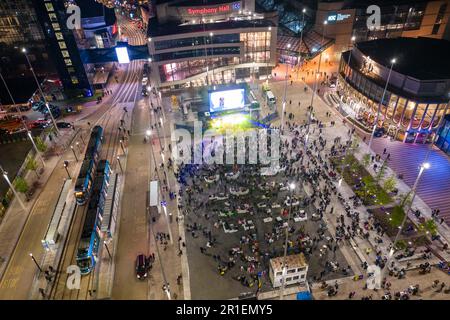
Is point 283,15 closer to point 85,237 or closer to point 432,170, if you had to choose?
point 432,170

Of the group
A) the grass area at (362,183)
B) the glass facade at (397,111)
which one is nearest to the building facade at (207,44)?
the glass facade at (397,111)

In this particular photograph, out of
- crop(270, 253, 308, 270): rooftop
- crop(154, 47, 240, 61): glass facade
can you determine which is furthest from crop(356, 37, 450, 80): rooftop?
crop(270, 253, 308, 270): rooftop

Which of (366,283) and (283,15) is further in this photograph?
(283,15)

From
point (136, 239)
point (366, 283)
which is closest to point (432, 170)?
point (366, 283)

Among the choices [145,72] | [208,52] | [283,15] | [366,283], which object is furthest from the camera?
[283,15]

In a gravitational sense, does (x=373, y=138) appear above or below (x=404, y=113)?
below

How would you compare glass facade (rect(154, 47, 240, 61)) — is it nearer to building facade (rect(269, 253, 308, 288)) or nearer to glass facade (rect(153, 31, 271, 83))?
glass facade (rect(153, 31, 271, 83))

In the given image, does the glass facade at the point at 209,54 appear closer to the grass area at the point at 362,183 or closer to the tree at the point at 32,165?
the tree at the point at 32,165

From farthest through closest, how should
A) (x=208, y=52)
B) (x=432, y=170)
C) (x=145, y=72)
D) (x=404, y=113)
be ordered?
(x=145, y=72)
(x=208, y=52)
(x=404, y=113)
(x=432, y=170)
